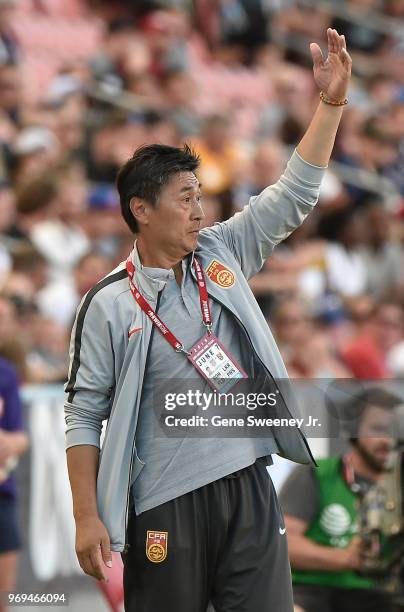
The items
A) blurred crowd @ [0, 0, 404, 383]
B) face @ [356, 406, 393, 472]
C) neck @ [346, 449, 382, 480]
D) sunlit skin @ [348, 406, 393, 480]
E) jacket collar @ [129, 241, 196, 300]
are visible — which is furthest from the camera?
blurred crowd @ [0, 0, 404, 383]

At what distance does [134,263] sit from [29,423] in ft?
10.1

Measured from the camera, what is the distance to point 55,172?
336 inches

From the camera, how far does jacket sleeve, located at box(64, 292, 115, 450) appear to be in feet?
11.4

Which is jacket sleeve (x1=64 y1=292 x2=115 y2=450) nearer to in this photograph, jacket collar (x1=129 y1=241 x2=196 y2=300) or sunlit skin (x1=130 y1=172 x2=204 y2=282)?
jacket collar (x1=129 y1=241 x2=196 y2=300)

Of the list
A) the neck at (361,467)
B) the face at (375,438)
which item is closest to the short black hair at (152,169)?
the face at (375,438)

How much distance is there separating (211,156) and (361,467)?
5059 mm

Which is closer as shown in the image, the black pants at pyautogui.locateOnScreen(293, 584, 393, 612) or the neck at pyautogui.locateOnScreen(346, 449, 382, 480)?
the black pants at pyautogui.locateOnScreen(293, 584, 393, 612)

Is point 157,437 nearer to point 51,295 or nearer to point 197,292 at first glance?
point 197,292

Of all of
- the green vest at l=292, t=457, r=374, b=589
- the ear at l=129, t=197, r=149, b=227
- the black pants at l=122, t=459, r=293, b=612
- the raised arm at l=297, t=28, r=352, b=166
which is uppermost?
the raised arm at l=297, t=28, r=352, b=166

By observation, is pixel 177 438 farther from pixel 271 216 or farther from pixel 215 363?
pixel 271 216

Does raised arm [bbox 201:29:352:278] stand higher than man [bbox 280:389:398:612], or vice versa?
raised arm [bbox 201:29:352:278]

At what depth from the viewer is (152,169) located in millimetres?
3537

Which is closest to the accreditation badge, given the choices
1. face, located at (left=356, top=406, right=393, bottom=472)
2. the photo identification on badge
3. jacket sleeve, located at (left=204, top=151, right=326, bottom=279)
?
the photo identification on badge

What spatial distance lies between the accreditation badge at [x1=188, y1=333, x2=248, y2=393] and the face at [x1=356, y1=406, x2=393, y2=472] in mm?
1375
